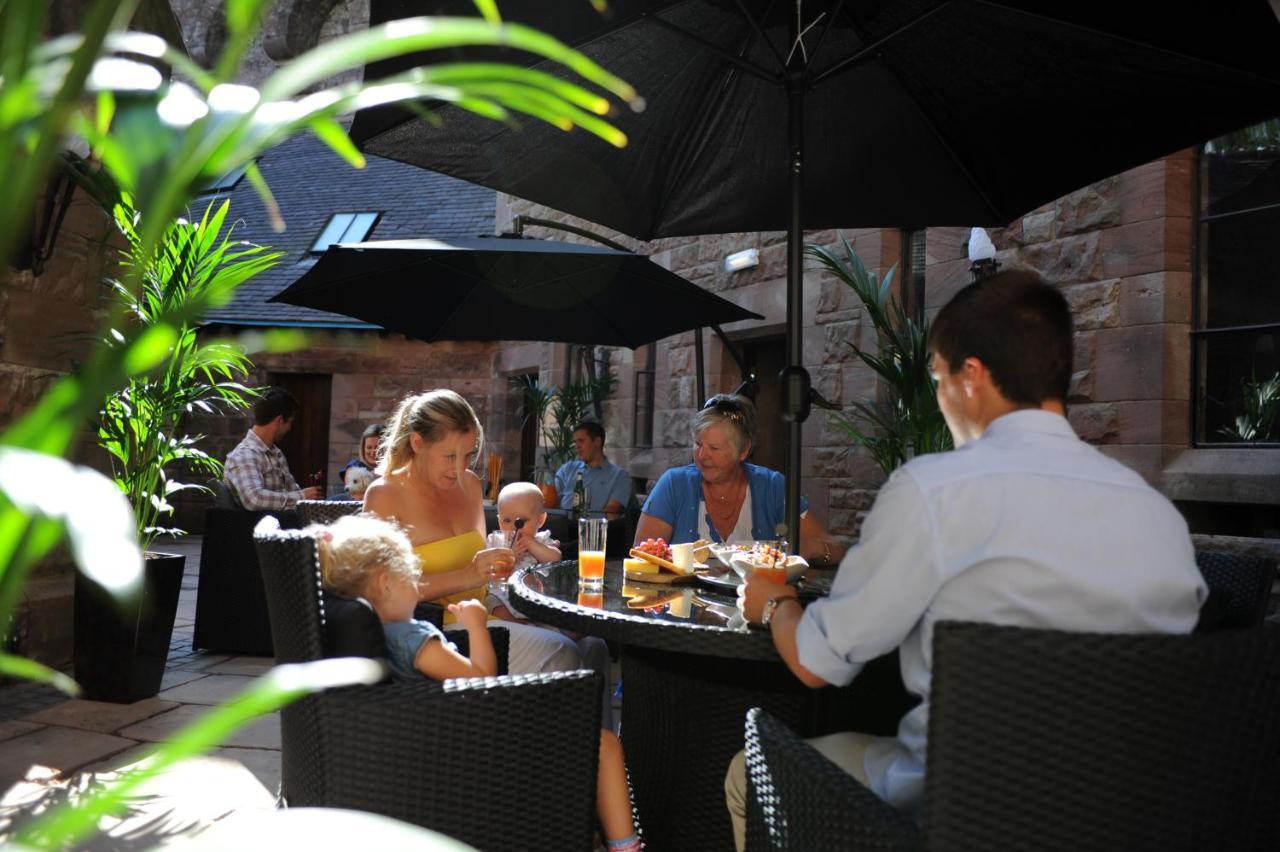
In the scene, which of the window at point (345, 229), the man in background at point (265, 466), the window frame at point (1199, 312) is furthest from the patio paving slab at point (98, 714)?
the window at point (345, 229)

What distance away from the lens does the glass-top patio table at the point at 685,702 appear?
2211mm

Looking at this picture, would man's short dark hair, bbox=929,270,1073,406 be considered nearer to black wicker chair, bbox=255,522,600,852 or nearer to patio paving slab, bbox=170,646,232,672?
black wicker chair, bbox=255,522,600,852

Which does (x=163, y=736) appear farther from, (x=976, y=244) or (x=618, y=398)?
(x=618, y=398)

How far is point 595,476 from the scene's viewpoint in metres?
7.43

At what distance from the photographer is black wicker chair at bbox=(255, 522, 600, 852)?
174 cm

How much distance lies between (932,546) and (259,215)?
53.6ft

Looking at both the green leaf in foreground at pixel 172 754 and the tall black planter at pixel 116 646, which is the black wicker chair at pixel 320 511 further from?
the green leaf in foreground at pixel 172 754

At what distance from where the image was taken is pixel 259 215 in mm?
16109

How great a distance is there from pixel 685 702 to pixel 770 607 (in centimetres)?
70

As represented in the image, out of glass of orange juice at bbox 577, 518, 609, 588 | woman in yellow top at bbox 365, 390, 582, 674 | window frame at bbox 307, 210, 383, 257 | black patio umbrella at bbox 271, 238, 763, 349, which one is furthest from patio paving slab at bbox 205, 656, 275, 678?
window frame at bbox 307, 210, 383, 257

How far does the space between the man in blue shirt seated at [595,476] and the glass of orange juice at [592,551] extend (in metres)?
4.73

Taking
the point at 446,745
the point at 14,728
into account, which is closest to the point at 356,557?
the point at 446,745

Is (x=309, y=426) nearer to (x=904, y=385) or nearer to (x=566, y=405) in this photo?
(x=566, y=405)

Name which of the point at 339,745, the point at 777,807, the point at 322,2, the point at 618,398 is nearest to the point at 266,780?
the point at 339,745
